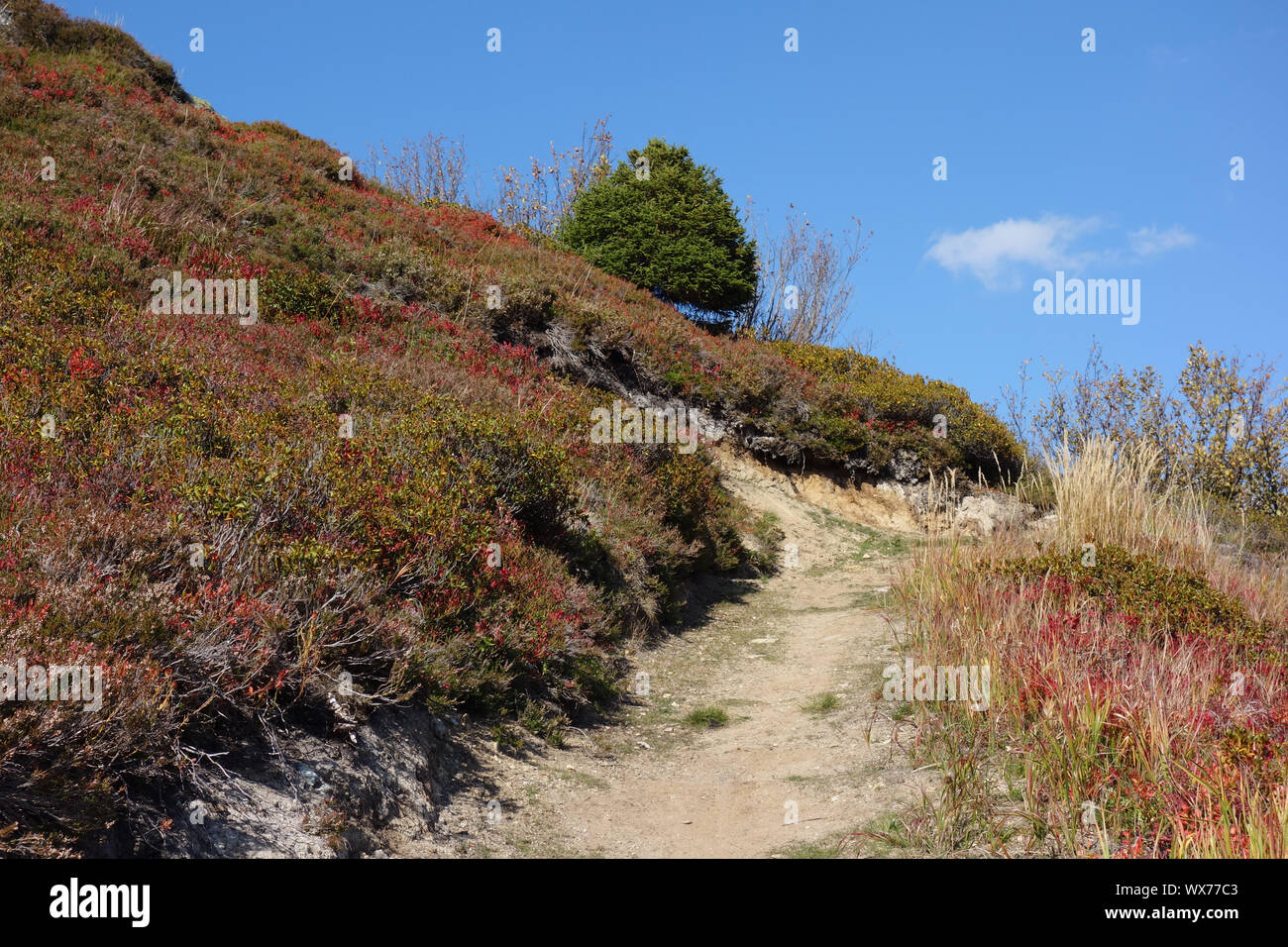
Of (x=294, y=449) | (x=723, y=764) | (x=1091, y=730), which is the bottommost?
(x=723, y=764)

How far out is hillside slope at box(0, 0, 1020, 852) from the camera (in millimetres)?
→ 4328

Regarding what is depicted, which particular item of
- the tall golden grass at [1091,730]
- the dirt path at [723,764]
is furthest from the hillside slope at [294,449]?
the tall golden grass at [1091,730]

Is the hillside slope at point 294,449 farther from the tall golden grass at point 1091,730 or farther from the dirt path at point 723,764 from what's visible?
the tall golden grass at point 1091,730

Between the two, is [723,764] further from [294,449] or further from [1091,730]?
[294,449]

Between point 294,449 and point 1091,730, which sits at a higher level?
point 294,449

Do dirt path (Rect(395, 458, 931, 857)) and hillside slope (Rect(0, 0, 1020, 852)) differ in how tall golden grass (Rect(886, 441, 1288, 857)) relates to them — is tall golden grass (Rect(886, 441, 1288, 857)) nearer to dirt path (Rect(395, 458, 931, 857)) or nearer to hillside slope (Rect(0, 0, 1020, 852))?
dirt path (Rect(395, 458, 931, 857))

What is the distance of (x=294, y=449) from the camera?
20.8 ft

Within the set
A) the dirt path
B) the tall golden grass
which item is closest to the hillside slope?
the dirt path

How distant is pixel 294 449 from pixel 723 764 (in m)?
4.35

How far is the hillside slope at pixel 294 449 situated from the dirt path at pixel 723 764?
25.3 inches

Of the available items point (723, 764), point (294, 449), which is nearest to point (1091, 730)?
point (723, 764)

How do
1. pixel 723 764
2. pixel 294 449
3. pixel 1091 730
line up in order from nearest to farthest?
pixel 1091 730 < pixel 294 449 < pixel 723 764

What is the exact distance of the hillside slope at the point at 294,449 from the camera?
14.2ft

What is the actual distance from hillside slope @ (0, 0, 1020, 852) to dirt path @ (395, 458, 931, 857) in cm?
64
